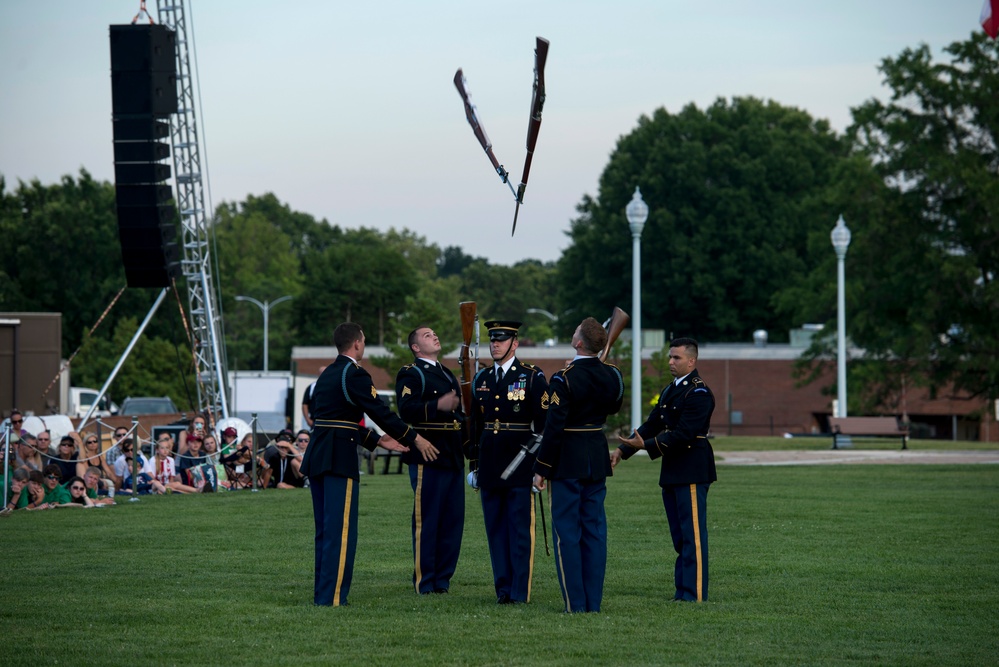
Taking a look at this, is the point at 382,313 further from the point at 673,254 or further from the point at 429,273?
the point at 429,273

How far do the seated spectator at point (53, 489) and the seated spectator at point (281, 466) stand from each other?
422 centimetres

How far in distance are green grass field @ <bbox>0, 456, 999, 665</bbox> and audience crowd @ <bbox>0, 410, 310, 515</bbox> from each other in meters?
1.02

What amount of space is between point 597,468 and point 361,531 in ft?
19.9

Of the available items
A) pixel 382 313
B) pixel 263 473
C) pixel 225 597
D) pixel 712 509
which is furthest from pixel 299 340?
pixel 225 597

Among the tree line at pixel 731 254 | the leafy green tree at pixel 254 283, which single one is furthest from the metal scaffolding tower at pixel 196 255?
the leafy green tree at pixel 254 283

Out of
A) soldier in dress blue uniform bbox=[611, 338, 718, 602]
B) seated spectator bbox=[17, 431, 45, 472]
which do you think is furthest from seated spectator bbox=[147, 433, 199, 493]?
soldier in dress blue uniform bbox=[611, 338, 718, 602]

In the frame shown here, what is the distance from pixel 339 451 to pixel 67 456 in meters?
11.4

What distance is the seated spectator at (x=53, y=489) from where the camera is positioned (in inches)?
726

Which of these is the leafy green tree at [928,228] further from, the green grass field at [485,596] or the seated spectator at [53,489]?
the seated spectator at [53,489]

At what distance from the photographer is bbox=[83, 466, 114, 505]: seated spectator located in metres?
19.6

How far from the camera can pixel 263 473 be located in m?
22.4

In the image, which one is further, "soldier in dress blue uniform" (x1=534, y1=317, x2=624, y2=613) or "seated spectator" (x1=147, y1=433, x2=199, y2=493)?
"seated spectator" (x1=147, y1=433, x2=199, y2=493)

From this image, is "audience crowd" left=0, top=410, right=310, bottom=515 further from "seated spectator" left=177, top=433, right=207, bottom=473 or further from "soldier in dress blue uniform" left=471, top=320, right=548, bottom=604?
"soldier in dress blue uniform" left=471, top=320, right=548, bottom=604

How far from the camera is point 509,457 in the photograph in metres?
10.1
